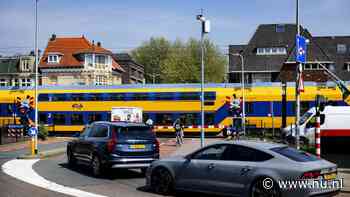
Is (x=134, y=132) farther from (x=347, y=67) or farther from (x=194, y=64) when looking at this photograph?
(x=194, y=64)

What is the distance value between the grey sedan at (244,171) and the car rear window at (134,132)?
111 inches

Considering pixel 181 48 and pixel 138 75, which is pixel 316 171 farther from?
pixel 138 75

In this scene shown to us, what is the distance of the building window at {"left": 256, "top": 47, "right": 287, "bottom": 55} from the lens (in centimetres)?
6574

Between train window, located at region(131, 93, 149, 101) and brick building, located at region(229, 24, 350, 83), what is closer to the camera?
train window, located at region(131, 93, 149, 101)

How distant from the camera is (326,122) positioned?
78.3 ft

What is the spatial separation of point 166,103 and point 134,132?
23235 mm

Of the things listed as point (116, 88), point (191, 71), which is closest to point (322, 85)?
point (116, 88)

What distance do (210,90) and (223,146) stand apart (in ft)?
86.7

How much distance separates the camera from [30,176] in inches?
603

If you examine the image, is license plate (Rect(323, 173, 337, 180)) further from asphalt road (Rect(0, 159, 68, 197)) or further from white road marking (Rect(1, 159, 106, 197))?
asphalt road (Rect(0, 159, 68, 197))

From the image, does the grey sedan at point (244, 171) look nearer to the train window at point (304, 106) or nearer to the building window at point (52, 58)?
the train window at point (304, 106)

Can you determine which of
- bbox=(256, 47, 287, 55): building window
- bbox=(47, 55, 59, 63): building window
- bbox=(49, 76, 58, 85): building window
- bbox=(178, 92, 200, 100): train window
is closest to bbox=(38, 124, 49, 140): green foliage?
bbox=(178, 92, 200, 100): train window

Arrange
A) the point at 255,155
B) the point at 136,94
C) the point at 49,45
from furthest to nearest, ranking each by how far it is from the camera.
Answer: the point at 49,45
the point at 136,94
the point at 255,155

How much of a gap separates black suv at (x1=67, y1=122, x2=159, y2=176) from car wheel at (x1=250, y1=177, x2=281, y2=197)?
5356 millimetres
